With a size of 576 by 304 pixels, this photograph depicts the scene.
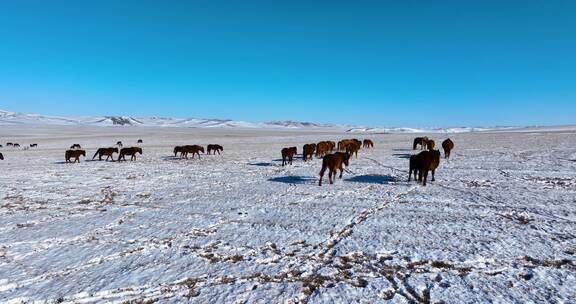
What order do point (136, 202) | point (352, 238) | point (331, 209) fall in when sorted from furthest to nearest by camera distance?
point (136, 202) < point (331, 209) < point (352, 238)

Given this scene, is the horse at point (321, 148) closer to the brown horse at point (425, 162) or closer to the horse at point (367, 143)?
the horse at point (367, 143)

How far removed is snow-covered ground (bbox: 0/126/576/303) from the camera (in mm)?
5738

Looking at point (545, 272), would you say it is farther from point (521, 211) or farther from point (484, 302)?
point (521, 211)

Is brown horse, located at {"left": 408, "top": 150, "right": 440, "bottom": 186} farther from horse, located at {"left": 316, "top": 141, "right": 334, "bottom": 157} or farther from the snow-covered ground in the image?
horse, located at {"left": 316, "top": 141, "right": 334, "bottom": 157}

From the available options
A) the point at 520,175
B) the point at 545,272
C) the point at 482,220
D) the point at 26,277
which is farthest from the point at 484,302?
the point at 520,175

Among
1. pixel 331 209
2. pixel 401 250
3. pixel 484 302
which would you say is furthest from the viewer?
pixel 331 209

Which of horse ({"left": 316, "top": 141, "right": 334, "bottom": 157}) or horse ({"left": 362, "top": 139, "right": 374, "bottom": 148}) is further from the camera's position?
horse ({"left": 362, "top": 139, "right": 374, "bottom": 148})

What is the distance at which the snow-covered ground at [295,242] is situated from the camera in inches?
226

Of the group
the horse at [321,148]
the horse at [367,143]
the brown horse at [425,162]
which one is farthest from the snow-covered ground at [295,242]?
the horse at [367,143]

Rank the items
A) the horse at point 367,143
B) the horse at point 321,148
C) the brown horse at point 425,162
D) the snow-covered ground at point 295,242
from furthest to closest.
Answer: the horse at point 367,143 → the horse at point 321,148 → the brown horse at point 425,162 → the snow-covered ground at point 295,242

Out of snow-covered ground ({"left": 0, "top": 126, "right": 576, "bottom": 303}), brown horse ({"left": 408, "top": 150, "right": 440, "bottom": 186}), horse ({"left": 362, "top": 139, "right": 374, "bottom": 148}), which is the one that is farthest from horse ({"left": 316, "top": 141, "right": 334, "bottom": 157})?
brown horse ({"left": 408, "top": 150, "right": 440, "bottom": 186})

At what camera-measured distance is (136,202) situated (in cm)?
1215

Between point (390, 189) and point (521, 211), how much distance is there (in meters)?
4.43

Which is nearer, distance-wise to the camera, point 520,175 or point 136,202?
point 136,202
